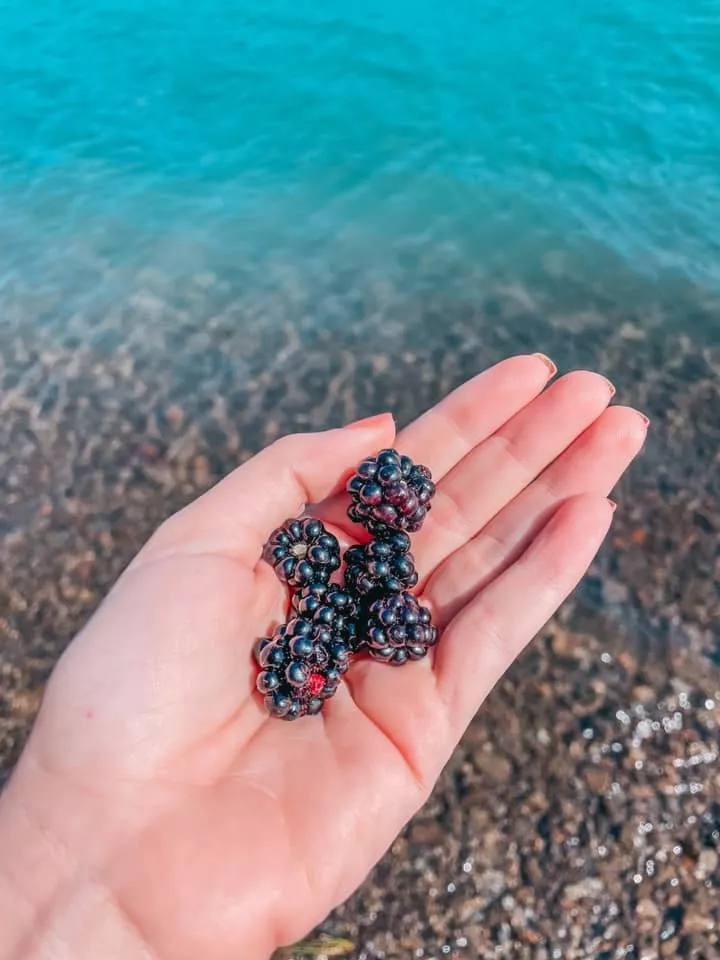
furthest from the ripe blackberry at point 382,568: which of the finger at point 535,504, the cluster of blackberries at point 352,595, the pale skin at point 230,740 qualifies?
the pale skin at point 230,740

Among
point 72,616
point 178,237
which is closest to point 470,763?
point 72,616

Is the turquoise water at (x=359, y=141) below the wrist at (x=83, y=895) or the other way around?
the other way around

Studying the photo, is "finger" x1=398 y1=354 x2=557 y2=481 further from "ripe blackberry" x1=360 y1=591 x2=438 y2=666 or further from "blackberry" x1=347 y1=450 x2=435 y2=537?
"ripe blackberry" x1=360 y1=591 x2=438 y2=666

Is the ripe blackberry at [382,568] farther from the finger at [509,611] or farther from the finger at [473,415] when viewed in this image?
the finger at [473,415]

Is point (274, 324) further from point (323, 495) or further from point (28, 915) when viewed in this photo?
point (28, 915)

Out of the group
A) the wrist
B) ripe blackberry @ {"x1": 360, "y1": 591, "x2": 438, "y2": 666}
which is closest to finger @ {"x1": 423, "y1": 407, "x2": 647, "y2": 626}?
ripe blackberry @ {"x1": 360, "y1": 591, "x2": 438, "y2": 666}

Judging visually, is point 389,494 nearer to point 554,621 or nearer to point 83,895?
point 83,895
